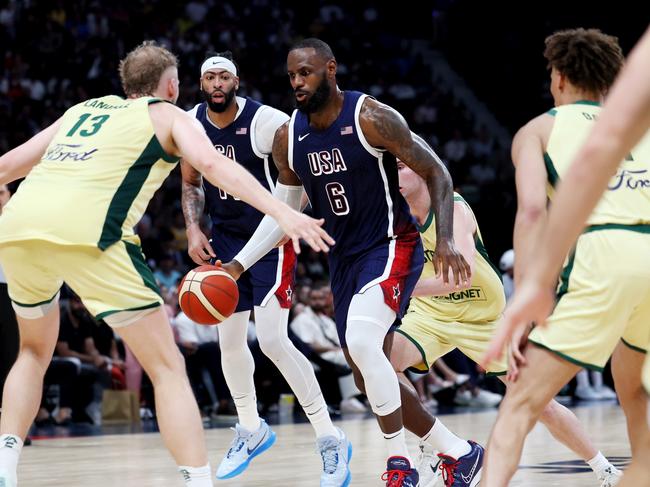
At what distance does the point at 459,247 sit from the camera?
573 centimetres

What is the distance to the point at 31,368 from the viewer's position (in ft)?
15.2

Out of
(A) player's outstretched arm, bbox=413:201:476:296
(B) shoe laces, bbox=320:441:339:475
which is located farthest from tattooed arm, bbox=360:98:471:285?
(B) shoe laces, bbox=320:441:339:475

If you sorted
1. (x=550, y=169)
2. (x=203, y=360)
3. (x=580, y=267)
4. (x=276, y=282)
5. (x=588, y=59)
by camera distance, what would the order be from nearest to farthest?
(x=580, y=267)
(x=550, y=169)
(x=588, y=59)
(x=276, y=282)
(x=203, y=360)

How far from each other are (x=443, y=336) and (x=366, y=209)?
95 centimetres

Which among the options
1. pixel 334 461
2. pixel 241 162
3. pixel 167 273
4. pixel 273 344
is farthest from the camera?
pixel 167 273

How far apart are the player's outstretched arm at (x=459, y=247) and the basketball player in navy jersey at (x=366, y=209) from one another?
0.57 ft

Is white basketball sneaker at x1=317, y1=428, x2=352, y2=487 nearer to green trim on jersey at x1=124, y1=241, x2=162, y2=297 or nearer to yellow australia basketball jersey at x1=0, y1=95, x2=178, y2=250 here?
green trim on jersey at x1=124, y1=241, x2=162, y2=297

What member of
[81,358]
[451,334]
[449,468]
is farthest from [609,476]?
[81,358]

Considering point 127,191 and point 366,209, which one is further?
point 366,209

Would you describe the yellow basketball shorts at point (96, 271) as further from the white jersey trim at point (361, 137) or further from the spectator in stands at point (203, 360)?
the spectator in stands at point (203, 360)

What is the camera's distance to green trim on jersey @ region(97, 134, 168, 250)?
14.3ft

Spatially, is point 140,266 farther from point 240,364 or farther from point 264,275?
point 240,364

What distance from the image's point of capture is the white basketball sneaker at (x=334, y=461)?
19.0ft

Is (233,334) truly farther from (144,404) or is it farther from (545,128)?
(144,404)
